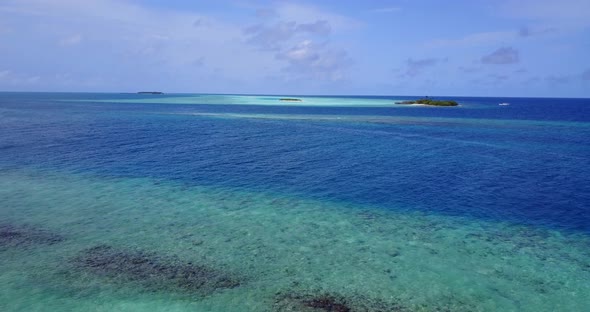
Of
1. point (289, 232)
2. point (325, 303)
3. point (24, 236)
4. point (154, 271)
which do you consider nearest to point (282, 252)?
point (289, 232)

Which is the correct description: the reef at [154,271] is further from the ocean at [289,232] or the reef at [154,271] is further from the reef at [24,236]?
the reef at [24,236]

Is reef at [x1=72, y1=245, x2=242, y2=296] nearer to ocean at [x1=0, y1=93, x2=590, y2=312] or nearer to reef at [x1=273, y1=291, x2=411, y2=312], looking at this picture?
ocean at [x1=0, y1=93, x2=590, y2=312]

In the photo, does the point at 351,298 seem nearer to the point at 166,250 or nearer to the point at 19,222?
the point at 166,250

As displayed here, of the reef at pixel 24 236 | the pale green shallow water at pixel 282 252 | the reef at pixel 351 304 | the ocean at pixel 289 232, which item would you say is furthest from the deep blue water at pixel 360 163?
the reef at pixel 24 236

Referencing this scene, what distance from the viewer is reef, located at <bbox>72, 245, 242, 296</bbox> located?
1455 cm

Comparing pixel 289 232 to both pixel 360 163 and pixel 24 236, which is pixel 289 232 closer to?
pixel 24 236

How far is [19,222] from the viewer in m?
20.2

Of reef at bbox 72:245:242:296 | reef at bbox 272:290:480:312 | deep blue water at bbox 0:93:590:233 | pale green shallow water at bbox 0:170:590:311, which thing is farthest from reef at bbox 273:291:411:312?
deep blue water at bbox 0:93:590:233

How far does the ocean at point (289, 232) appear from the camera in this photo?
14156mm

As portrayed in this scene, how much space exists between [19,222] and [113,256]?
7020mm

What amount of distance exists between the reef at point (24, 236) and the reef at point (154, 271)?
2432 millimetres

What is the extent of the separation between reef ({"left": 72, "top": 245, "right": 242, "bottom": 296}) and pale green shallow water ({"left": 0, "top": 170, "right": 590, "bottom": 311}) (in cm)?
40

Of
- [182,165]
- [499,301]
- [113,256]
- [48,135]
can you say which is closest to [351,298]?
[499,301]

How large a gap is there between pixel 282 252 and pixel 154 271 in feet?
17.0
